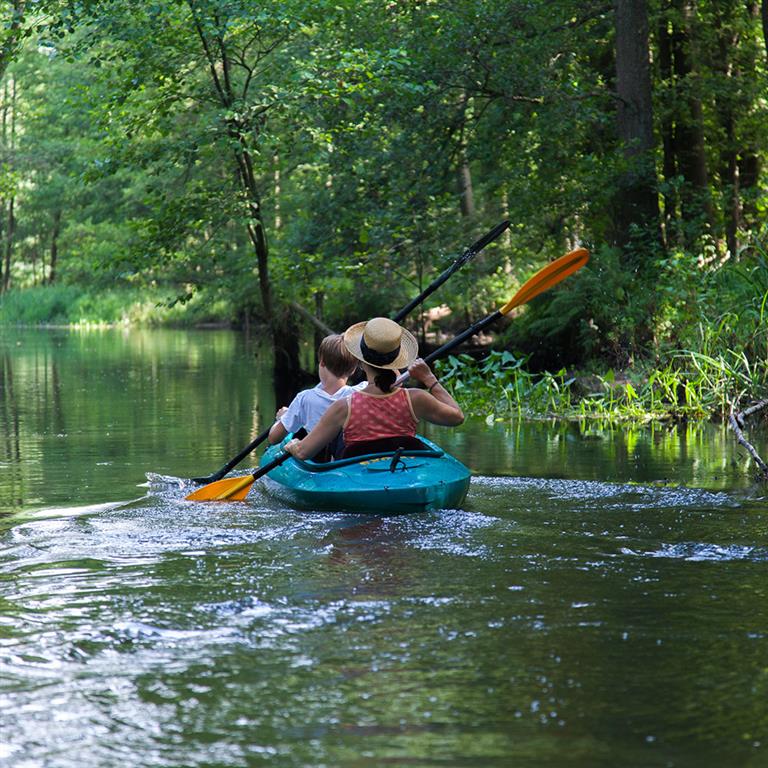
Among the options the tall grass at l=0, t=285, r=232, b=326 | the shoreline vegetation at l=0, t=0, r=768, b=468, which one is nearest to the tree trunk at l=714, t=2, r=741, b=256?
the shoreline vegetation at l=0, t=0, r=768, b=468

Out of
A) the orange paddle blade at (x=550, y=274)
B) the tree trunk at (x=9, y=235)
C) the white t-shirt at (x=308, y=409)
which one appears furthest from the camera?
the tree trunk at (x=9, y=235)

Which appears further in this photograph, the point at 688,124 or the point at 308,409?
the point at 688,124

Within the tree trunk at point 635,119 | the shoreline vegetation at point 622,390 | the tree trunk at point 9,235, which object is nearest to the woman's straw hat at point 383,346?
the shoreline vegetation at point 622,390

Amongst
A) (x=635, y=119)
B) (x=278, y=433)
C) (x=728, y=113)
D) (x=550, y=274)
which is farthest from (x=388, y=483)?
(x=728, y=113)

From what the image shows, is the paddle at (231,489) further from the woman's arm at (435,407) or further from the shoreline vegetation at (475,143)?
the shoreline vegetation at (475,143)

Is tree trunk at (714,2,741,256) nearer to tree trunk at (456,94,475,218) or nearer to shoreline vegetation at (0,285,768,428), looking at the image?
tree trunk at (456,94,475,218)

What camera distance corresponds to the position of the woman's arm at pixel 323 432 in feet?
23.1

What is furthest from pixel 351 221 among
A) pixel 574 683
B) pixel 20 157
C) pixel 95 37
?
pixel 20 157

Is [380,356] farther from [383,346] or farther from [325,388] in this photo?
[325,388]

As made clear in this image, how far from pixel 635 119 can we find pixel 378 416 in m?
9.81

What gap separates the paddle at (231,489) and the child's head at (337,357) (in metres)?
0.61

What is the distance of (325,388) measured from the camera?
7855mm

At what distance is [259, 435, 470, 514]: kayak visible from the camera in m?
6.71

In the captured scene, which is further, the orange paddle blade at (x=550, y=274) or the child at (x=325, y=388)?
the orange paddle blade at (x=550, y=274)
